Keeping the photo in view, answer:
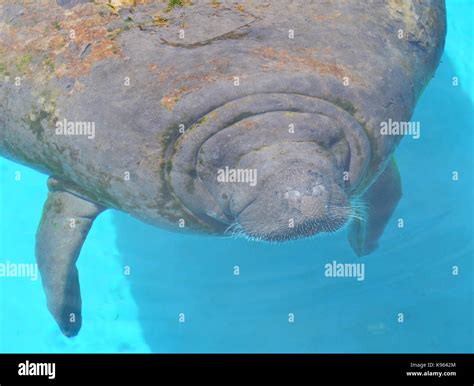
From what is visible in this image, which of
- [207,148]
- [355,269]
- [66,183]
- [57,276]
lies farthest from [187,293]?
[207,148]

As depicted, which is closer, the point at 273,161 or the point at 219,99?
the point at 273,161

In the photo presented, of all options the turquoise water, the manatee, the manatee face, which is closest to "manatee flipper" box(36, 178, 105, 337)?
the manatee

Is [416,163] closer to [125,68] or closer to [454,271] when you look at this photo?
[454,271]

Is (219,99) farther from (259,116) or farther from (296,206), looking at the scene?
(296,206)

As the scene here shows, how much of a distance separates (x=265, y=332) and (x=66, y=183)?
14.9ft

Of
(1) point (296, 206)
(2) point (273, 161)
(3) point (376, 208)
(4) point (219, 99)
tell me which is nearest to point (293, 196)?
(1) point (296, 206)

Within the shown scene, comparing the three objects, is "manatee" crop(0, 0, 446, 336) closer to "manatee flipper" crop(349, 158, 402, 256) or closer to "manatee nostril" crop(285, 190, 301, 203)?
"manatee nostril" crop(285, 190, 301, 203)

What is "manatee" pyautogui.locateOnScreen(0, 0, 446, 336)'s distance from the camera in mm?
3910

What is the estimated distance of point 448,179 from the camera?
9078 mm

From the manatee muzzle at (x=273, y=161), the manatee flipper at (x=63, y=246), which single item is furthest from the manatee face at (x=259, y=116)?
the manatee flipper at (x=63, y=246)

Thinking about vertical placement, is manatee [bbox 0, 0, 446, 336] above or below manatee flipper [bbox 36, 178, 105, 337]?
above

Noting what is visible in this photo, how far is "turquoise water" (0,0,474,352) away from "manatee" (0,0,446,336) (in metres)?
4.08

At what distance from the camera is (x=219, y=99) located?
13.0ft

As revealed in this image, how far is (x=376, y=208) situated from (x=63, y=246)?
3.62 meters
